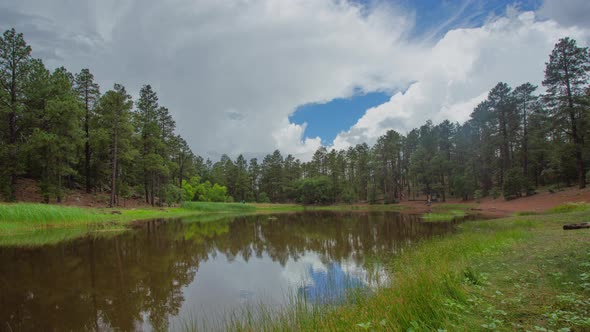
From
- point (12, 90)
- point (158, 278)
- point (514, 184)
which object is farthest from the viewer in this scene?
point (514, 184)

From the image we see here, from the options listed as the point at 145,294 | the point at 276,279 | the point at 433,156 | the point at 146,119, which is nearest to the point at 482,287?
the point at 276,279

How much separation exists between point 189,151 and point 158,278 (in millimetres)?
66142

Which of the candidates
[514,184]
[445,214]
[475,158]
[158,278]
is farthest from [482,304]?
[475,158]

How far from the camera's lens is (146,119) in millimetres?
45062

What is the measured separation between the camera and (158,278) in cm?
984

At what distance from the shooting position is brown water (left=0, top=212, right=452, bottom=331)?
263 inches

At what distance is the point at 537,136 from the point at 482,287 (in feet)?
144

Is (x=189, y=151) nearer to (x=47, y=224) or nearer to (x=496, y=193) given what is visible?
(x=47, y=224)

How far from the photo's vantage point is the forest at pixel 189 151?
29.0m

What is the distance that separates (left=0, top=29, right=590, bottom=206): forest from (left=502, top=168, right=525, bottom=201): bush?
123 millimetres

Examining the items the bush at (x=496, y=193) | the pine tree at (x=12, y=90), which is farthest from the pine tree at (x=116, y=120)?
the bush at (x=496, y=193)

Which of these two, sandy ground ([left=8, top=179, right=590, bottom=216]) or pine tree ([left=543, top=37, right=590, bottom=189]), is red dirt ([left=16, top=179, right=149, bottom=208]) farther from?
pine tree ([left=543, top=37, right=590, bottom=189])

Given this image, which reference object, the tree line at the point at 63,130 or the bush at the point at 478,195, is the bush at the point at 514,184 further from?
the tree line at the point at 63,130

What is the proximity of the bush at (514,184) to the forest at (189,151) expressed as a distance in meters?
0.12
